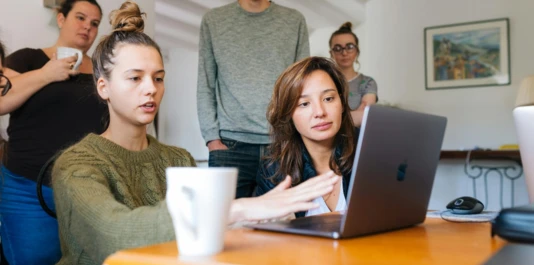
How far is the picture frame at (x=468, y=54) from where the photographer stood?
4.95 meters

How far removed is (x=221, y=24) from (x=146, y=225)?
1.42 m

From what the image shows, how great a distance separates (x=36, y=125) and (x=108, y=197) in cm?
97

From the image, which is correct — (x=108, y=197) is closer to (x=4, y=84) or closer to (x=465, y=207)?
(x=465, y=207)

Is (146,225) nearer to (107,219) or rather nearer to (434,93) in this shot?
(107,219)

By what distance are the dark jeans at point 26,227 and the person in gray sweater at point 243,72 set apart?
1.98 feet

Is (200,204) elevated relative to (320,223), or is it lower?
elevated

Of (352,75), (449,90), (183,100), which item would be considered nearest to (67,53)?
(352,75)

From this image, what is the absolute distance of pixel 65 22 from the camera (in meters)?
1.92

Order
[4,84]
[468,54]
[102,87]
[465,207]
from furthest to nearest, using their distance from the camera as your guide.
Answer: [468,54], [4,84], [102,87], [465,207]

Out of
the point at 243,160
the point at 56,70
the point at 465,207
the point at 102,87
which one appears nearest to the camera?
the point at 465,207

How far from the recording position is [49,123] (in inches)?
68.7

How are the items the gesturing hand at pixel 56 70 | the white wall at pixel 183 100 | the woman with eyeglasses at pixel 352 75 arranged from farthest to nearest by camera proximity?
the white wall at pixel 183 100
the woman with eyeglasses at pixel 352 75
the gesturing hand at pixel 56 70

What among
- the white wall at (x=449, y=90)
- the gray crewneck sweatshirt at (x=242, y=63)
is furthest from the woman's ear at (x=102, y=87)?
the white wall at (x=449, y=90)

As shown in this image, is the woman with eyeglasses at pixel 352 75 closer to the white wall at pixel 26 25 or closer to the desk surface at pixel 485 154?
the white wall at pixel 26 25
